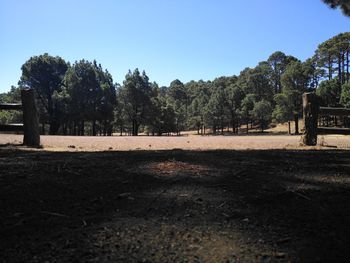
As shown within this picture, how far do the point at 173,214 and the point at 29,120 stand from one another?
856 cm

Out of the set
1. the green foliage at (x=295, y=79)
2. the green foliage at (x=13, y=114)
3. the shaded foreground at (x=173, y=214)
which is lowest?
the shaded foreground at (x=173, y=214)

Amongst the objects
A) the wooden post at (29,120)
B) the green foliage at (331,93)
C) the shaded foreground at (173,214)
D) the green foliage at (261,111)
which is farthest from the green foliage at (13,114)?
the shaded foreground at (173,214)

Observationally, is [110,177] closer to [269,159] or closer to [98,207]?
[98,207]

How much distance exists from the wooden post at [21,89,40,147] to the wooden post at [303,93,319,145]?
762 centimetres

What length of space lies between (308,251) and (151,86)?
64742 mm

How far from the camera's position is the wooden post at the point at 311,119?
11.1 meters

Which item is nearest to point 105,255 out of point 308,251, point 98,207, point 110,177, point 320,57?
point 98,207

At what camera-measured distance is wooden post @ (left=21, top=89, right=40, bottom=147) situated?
412 inches

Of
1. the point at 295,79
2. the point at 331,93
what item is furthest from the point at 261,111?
the point at 331,93

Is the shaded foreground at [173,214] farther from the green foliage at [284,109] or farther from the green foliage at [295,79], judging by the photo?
the green foliage at [295,79]

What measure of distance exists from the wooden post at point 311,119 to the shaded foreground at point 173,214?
625cm

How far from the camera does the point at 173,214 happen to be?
3105mm

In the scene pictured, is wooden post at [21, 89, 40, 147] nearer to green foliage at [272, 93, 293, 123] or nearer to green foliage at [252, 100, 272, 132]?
green foliage at [272, 93, 293, 123]

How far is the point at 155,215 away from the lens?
10.1 ft
